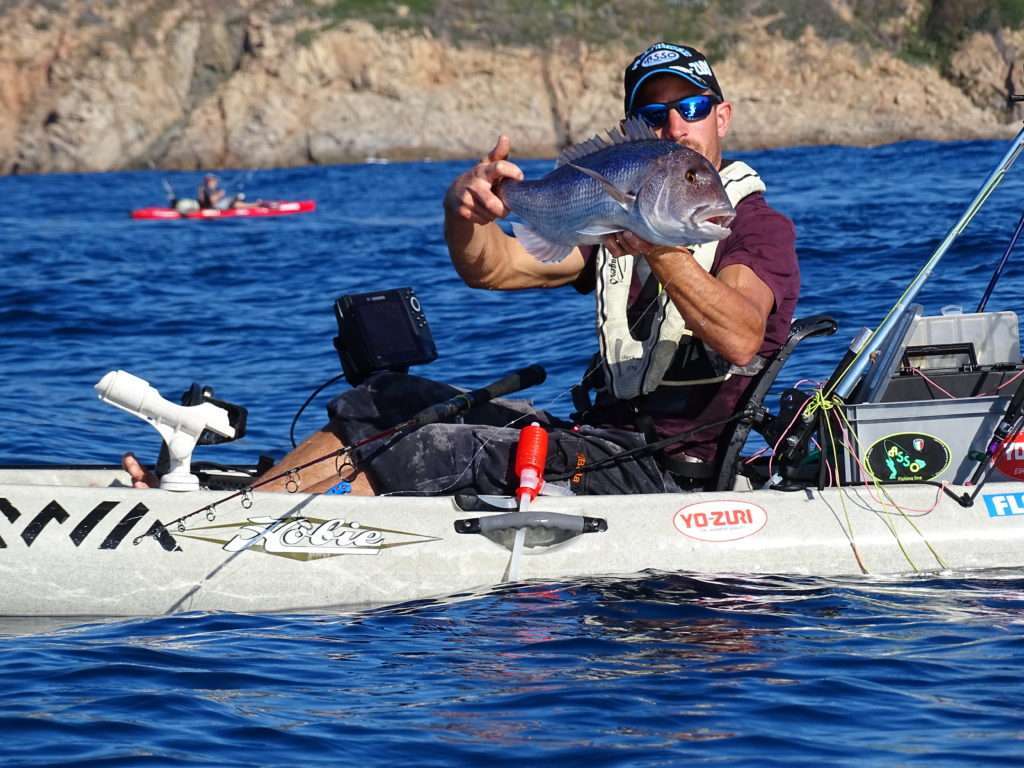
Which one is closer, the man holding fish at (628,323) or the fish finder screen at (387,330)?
the man holding fish at (628,323)

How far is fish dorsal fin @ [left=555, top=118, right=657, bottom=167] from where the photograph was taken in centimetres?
495

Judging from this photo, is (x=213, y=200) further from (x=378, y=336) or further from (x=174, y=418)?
(x=174, y=418)

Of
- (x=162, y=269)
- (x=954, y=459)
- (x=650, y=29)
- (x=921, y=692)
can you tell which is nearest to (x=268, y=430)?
(x=954, y=459)

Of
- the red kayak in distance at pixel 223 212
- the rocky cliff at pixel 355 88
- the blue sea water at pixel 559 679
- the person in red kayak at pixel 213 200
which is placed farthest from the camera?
the rocky cliff at pixel 355 88

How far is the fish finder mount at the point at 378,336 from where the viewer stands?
6.77 meters

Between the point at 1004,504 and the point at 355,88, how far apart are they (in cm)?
5997

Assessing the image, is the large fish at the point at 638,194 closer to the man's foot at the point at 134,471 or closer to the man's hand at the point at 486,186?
the man's hand at the point at 486,186

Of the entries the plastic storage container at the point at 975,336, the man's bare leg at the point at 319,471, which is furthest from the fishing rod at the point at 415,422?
the plastic storage container at the point at 975,336

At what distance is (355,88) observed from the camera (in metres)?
64.2

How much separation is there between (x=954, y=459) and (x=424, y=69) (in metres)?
60.2

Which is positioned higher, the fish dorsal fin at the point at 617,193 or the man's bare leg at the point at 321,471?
the fish dorsal fin at the point at 617,193

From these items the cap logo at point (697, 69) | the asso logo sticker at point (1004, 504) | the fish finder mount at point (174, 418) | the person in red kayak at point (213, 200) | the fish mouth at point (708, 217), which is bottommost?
the person in red kayak at point (213, 200)

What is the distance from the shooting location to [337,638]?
18.8 ft

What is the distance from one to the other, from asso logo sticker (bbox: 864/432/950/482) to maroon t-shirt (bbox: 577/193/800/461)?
1.98ft
